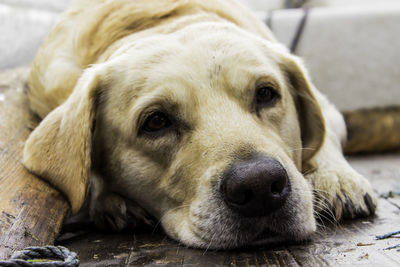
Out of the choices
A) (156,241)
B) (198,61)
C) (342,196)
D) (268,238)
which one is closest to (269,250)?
(268,238)

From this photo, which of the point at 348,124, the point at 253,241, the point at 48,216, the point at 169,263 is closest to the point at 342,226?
the point at 253,241

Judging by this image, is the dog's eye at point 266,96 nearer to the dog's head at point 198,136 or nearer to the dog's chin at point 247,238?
the dog's head at point 198,136

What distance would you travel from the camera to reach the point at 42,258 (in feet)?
7.27

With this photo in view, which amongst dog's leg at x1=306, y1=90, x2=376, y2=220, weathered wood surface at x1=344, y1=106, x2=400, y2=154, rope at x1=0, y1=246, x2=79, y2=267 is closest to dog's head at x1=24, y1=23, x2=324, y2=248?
dog's leg at x1=306, y1=90, x2=376, y2=220

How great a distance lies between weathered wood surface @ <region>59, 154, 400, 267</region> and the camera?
7.17 ft

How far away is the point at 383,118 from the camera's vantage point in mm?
6312

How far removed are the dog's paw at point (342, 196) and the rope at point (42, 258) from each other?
1262mm

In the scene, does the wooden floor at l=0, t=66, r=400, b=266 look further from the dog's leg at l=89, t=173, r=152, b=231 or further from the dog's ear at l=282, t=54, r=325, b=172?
the dog's ear at l=282, t=54, r=325, b=172

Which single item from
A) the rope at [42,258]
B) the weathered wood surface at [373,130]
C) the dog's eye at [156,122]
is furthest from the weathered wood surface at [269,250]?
the weathered wood surface at [373,130]

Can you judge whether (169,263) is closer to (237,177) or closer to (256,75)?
(237,177)

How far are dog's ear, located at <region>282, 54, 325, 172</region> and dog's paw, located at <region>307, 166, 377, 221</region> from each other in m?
0.32

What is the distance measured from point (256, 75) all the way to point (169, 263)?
4.01 ft

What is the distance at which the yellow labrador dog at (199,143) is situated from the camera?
8.12 feet

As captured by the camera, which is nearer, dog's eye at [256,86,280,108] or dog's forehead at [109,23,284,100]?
dog's forehead at [109,23,284,100]
